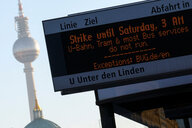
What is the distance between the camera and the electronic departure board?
20203 millimetres

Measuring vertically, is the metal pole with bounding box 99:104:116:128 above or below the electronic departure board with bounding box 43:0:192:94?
below

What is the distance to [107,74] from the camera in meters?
20.4

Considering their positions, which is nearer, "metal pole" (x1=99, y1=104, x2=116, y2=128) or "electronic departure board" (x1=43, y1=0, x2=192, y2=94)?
"electronic departure board" (x1=43, y1=0, x2=192, y2=94)

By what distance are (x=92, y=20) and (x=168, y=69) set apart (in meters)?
2.89

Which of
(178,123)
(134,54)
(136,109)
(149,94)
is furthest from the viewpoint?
(178,123)

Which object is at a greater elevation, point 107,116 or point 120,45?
point 120,45

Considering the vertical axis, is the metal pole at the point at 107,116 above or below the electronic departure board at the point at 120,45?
below

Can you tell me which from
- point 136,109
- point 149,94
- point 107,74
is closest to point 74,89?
point 107,74

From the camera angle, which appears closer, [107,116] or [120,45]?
[120,45]

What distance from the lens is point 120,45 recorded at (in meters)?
20.1

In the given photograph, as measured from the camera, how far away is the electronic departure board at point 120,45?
20203 millimetres

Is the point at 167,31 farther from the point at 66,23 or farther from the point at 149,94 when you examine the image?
the point at 149,94

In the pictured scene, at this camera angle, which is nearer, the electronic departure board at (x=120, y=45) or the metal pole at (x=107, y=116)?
the electronic departure board at (x=120, y=45)

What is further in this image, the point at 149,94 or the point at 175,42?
the point at 149,94
